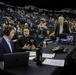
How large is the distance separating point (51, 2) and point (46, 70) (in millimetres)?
9440

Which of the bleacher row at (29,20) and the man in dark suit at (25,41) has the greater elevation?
the bleacher row at (29,20)

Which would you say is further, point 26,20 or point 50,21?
point 50,21

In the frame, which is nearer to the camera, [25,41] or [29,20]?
[25,41]

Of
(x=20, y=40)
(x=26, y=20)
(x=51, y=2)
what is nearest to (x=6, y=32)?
(x=20, y=40)

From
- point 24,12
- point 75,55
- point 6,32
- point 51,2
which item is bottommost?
point 75,55

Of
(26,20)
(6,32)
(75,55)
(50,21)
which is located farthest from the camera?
(50,21)

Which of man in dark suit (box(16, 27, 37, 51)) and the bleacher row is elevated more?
the bleacher row

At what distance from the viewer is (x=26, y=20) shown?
23.2 feet

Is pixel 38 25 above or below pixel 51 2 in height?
below

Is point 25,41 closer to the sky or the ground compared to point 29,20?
closer to the ground

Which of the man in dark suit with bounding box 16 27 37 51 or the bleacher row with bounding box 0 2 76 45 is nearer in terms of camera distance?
the man in dark suit with bounding box 16 27 37 51

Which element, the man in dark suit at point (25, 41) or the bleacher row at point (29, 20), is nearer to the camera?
the man in dark suit at point (25, 41)

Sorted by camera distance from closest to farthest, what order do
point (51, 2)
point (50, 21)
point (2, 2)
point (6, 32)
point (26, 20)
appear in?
point (6, 32)
point (2, 2)
point (26, 20)
point (50, 21)
point (51, 2)

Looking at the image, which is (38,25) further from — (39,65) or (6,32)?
(39,65)
